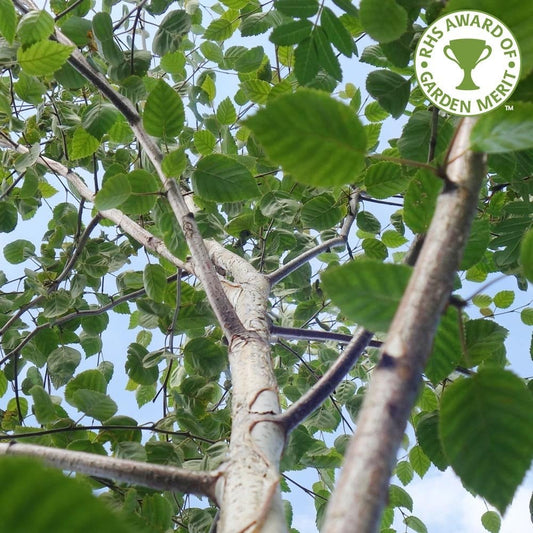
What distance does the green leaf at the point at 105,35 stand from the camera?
1.14 m

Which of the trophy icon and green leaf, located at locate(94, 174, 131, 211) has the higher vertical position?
green leaf, located at locate(94, 174, 131, 211)

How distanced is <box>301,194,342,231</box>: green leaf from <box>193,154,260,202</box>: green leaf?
0.37 meters

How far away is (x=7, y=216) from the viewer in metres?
1.79

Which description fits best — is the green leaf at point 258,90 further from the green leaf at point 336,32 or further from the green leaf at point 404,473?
the green leaf at point 404,473

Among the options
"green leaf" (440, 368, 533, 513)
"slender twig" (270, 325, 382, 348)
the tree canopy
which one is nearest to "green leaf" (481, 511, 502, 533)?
the tree canopy

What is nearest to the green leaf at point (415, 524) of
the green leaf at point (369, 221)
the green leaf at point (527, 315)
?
the green leaf at point (527, 315)

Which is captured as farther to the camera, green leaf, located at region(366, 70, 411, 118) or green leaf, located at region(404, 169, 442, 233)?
green leaf, located at region(366, 70, 411, 118)

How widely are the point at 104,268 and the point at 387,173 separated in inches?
38.8

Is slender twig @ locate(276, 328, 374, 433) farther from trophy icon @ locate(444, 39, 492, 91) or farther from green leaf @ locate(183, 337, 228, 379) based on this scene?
green leaf @ locate(183, 337, 228, 379)

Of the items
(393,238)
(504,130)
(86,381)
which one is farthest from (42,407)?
(393,238)

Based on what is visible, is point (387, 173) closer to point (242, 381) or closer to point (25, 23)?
point (242, 381)

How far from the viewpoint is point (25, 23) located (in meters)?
1.07

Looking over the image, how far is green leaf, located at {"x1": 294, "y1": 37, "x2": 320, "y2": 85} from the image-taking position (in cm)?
94

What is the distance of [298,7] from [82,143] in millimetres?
637
